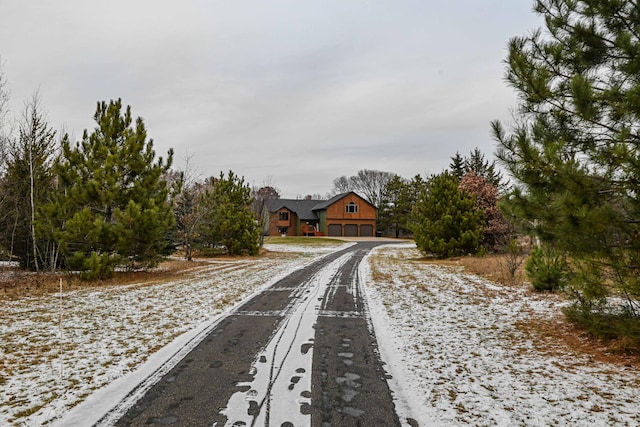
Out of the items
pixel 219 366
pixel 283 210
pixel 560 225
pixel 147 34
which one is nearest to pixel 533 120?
pixel 560 225

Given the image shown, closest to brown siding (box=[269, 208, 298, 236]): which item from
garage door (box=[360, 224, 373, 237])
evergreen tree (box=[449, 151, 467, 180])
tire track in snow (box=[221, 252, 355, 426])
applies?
garage door (box=[360, 224, 373, 237])

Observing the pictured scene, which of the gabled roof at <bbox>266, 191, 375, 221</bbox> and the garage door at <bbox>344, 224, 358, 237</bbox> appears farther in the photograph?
the gabled roof at <bbox>266, 191, 375, 221</bbox>

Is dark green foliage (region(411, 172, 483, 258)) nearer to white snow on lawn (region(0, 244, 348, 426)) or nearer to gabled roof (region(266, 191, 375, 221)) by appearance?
white snow on lawn (region(0, 244, 348, 426))

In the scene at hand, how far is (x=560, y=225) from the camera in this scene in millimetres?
4469

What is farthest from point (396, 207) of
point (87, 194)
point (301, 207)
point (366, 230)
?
point (87, 194)

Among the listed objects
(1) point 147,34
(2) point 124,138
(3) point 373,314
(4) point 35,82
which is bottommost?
(3) point 373,314

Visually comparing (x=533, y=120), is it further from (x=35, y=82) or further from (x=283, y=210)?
(x=283, y=210)

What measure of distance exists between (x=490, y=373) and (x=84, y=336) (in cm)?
572

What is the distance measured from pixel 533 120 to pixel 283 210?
1689 inches

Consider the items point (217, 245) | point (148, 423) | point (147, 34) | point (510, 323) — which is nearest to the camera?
point (148, 423)

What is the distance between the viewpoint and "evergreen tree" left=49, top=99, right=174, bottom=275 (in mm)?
10867

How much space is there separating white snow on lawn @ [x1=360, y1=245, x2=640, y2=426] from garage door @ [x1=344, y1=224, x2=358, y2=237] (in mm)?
37421

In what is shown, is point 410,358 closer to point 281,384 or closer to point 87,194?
point 281,384

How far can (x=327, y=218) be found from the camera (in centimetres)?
4472
